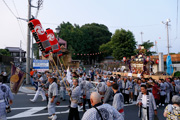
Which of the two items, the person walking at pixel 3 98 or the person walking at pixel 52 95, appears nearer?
the person walking at pixel 3 98

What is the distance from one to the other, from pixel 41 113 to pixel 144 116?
5.08 m

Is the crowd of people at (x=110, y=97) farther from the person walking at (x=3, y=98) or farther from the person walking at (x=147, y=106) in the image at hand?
the person walking at (x=3, y=98)

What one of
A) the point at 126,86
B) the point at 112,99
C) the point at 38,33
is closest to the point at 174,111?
the point at 112,99

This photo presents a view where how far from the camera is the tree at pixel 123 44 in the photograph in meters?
40.8

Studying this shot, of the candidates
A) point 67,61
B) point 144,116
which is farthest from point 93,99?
point 67,61

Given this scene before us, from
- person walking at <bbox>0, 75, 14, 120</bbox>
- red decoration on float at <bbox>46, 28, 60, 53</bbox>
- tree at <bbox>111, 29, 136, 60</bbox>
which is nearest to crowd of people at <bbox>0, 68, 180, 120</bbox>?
person walking at <bbox>0, 75, 14, 120</bbox>

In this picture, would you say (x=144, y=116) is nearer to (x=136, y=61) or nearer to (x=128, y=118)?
(x=128, y=118)

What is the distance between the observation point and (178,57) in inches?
1288

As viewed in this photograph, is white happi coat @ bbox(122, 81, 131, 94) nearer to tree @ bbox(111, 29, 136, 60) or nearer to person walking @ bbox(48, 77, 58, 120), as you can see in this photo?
person walking @ bbox(48, 77, 58, 120)

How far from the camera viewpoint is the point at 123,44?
41219mm

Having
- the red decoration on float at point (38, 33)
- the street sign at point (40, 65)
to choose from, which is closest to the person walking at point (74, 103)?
the red decoration on float at point (38, 33)

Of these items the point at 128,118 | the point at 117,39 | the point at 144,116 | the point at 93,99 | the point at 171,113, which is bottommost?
the point at 128,118

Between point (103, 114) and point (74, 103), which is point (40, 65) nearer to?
point (74, 103)

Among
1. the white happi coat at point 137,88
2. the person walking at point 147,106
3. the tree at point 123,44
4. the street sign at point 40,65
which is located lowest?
the white happi coat at point 137,88
